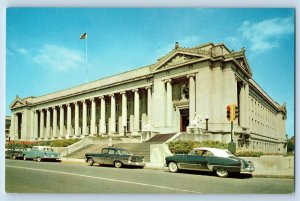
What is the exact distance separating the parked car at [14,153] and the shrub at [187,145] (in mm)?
6265

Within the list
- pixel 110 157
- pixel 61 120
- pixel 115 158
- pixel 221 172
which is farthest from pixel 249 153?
pixel 61 120

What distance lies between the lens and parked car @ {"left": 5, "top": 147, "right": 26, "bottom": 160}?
12987 mm

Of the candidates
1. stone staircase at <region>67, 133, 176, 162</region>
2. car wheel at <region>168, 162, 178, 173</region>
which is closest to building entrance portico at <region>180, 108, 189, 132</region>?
stone staircase at <region>67, 133, 176, 162</region>

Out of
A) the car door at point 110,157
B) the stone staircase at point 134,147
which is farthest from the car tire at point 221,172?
the car door at point 110,157

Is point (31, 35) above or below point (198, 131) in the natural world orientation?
above

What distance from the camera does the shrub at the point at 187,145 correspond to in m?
13.9

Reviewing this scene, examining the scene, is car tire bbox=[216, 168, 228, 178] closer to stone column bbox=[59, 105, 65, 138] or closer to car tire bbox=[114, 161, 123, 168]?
car tire bbox=[114, 161, 123, 168]

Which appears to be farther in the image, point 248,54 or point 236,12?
point 248,54

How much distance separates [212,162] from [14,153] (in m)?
7.90

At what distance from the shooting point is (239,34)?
12.9 m

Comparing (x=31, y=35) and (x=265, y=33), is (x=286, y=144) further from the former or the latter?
(x=31, y=35)

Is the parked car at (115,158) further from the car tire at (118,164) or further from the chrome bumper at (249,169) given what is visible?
the chrome bumper at (249,169)
